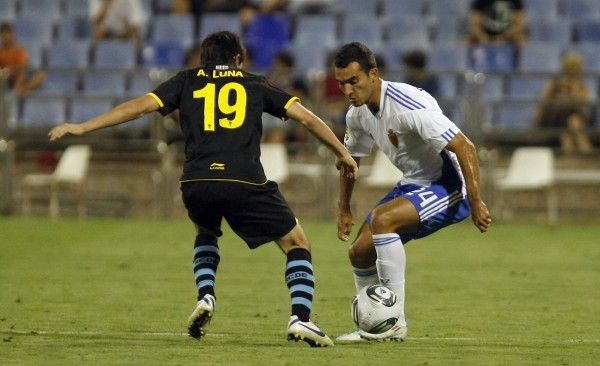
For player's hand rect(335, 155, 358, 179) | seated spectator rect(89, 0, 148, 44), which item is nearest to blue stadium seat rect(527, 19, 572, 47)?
seated spectator rect(89, 0, 148, 44)

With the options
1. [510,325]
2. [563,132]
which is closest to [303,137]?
[563,132]

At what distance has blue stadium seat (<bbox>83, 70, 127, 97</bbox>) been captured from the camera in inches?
840

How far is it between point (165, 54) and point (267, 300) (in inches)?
460

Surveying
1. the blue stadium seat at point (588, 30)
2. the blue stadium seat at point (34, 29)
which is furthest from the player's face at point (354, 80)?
the blue stadium seat at point (34, 29)

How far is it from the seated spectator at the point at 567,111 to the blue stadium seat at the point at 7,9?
8925 mm

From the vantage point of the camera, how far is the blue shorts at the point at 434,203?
8992mm

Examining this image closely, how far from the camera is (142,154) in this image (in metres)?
21.1

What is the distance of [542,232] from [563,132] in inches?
83.1

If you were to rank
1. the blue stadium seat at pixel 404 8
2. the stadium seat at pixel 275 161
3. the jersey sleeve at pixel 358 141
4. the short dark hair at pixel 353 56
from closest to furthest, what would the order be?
1. the short dark hair at pixel 353 56
2. the jersey sleeve at pixel 358 141
3. the stadium seat at pixel 275 161
4. the blue stadium seat at pixel 404 8

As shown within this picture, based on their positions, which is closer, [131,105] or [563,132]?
[131,105]

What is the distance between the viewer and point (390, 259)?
8828mm

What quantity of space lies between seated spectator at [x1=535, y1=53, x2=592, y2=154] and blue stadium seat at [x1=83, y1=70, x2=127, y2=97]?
5931mm

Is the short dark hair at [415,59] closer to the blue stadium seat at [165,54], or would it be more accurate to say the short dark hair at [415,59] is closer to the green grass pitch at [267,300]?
the green grass pitch at [267,300]

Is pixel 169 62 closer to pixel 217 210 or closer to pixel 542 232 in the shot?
pixel 542 232
